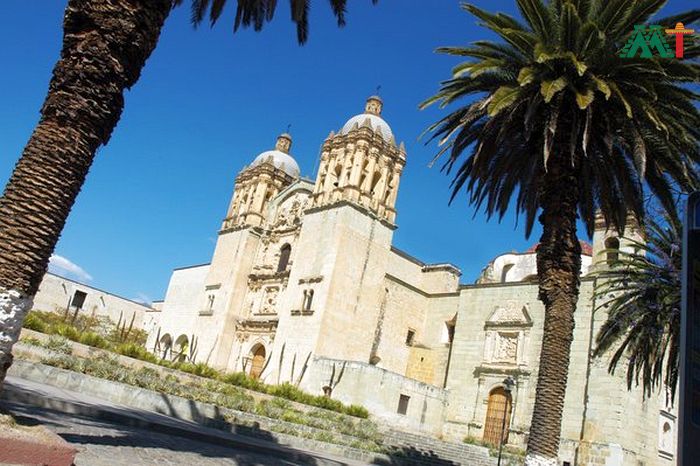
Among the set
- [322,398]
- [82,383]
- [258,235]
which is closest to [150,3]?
[82,383]

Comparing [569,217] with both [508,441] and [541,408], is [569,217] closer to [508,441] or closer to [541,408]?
[541,408]

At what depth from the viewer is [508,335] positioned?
1110 inches

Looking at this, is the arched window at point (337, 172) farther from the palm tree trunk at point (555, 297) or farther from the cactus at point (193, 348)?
the palm tree trunk at point (555, 297)

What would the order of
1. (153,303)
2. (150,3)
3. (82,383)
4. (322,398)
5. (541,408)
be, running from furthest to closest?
1. (153,303)
2. (322,398)
3. (82,383)
4. (541,408)
5. (150,3)

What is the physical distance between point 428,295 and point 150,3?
3031cm

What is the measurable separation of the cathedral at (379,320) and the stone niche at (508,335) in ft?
0.19

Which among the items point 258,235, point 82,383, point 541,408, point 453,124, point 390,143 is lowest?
point 82,383

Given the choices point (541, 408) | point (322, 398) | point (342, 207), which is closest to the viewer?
point (541, 408)

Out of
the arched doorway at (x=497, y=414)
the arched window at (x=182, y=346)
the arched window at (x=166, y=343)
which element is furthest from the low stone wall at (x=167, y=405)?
the arched window at (x=166, y=343)

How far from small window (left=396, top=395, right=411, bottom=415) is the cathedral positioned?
203mm

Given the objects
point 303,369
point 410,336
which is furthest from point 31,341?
point 410,336

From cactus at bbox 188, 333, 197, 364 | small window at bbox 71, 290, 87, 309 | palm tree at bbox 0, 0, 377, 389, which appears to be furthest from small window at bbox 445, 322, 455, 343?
small window at bbox 71, 290, 87, 309

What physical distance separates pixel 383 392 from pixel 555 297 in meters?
17.3

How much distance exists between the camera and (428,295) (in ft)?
115
